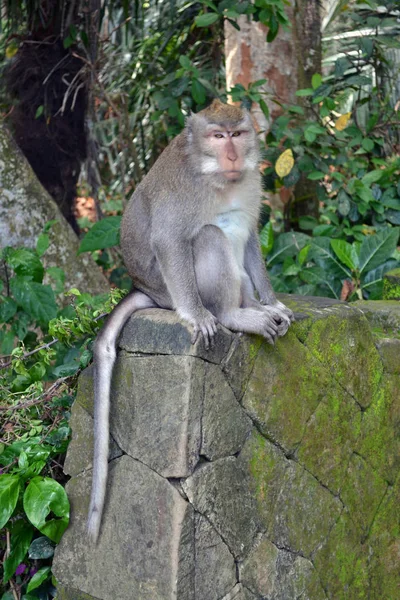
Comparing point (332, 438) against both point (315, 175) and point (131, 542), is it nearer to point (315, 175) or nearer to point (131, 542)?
point (131, 542)

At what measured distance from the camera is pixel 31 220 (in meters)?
4.93

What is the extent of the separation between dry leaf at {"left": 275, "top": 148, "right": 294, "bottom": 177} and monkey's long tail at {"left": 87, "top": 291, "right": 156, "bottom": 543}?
9.87 ft

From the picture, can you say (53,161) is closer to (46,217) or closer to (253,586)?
(46,217)

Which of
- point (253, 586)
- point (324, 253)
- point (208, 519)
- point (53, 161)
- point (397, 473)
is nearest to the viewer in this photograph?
point (208, 519)

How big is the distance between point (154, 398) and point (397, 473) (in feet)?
4.92

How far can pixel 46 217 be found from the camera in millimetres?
4965

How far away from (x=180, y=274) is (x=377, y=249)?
2502 millimetres

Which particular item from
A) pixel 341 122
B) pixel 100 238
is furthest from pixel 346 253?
pixel 100 238

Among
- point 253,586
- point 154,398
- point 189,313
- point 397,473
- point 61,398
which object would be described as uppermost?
point 189,313

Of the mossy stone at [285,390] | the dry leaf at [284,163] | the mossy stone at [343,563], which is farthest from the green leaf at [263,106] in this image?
Result: the mossy stone at [343,563]

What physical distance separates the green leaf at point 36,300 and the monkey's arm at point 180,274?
102 cm

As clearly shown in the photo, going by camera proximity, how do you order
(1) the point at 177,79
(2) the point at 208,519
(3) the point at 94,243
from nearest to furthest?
(2) the point at 208,519 < (3) the point at 94,243 < (1) the point at 177,79

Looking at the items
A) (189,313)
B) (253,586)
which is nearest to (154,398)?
(189,313)

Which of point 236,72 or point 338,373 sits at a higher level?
point 236,72
